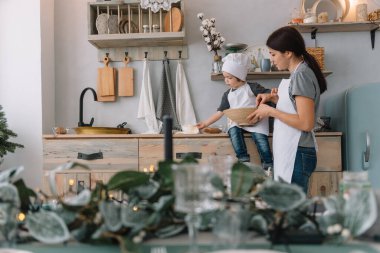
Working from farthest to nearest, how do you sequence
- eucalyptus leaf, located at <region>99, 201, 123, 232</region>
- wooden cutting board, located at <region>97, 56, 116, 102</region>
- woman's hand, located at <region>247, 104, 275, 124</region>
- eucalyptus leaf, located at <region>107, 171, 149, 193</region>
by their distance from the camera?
wooden cutting board, located at <region>97, 56, 116, 102</region>
woman's hand, located at <region>247, 104, 275, 124</region>
eucalyptus leaf, located at <region>107, 171, 149, 193</region>
eucalyptus leaf, located at <region>99, 201, 123, 232</region>

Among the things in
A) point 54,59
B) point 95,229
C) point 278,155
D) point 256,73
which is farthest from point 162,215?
point 54,59

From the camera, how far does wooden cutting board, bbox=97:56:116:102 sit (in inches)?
150

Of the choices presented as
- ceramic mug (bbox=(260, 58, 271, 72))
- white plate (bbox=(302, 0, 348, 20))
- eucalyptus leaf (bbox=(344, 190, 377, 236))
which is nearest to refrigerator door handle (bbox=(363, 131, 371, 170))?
ceramic mug (bbox=(260, 58, 271, 72))

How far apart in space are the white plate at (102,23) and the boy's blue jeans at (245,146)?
4.29ft

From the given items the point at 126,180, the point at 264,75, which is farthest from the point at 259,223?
the point at 264,75

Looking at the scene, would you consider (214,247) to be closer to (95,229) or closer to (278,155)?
(95,229)

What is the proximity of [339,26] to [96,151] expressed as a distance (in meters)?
2.13

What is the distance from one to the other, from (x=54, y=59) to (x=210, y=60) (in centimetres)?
133

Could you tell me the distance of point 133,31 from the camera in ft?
12.2

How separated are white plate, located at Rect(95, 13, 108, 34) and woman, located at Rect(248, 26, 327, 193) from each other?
1654 mm

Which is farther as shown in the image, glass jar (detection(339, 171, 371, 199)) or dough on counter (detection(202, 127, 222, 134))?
dough on counter (detection(202, 127, 222, 134))

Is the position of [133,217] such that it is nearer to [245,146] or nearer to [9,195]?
[9,195]

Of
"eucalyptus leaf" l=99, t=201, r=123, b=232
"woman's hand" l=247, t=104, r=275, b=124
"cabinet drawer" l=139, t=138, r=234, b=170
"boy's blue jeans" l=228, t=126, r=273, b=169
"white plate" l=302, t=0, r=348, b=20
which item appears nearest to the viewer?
"eucalyptus leaf" l=99, t=201, r=123, b=232

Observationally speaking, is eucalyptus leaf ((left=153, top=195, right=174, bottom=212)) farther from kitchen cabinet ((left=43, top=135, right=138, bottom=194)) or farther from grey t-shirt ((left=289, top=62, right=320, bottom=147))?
kitchen cabinet ((left=43, top=135, right=138, bottom=194))
